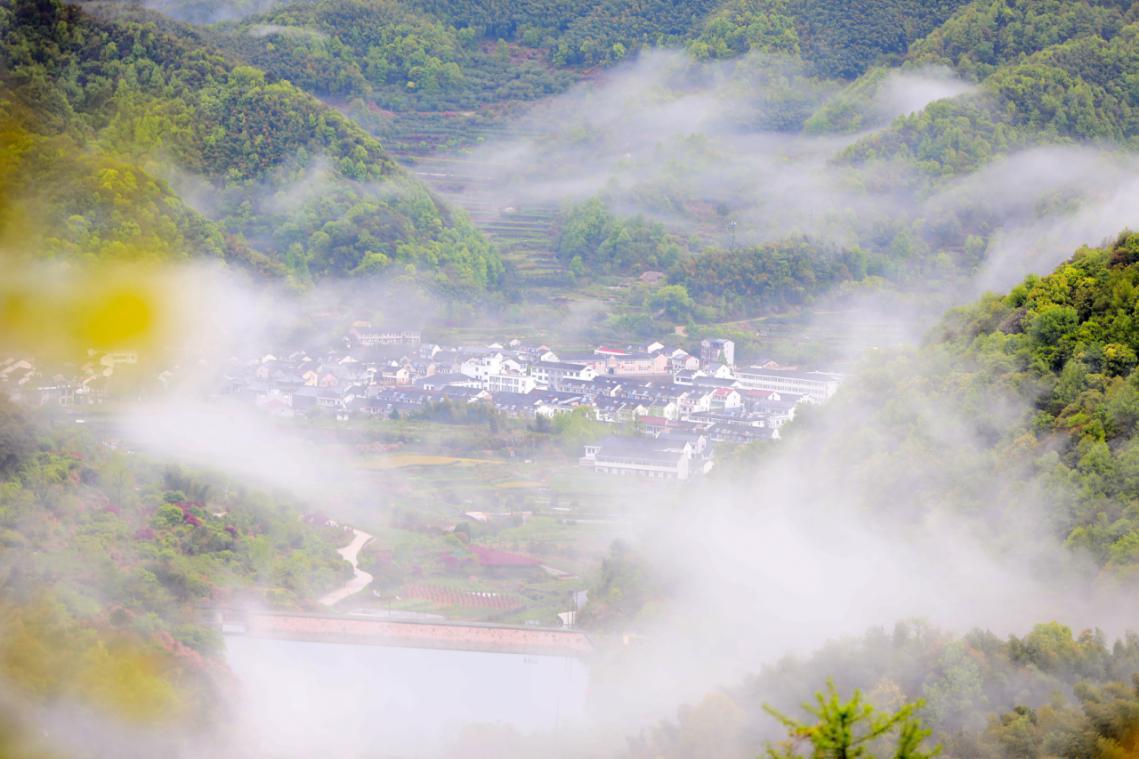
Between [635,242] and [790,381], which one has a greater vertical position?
[635,242]

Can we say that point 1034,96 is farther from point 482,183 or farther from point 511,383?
point 511,383

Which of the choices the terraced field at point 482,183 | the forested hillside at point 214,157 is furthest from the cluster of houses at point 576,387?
the terraced field at point 482,183

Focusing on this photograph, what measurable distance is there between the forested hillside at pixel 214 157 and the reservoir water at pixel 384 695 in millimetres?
8650

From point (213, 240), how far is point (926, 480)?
40.3 feet

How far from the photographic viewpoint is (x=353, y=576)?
58.3 feet

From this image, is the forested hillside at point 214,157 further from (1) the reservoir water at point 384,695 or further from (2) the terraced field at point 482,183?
(1) the reservoir water at point 384,695

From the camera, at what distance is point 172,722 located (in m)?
12.7

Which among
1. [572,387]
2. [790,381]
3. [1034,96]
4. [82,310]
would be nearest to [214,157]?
[572,387]

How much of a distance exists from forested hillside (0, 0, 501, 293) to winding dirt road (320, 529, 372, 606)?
16.9ft

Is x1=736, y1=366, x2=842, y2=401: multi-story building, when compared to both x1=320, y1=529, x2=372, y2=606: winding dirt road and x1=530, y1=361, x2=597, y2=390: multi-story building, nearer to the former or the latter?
x1=530, y1=361, x2=597, y2=390: multi-story building

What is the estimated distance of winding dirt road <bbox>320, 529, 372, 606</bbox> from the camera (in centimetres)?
1702

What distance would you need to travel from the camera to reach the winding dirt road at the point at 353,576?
1702cm

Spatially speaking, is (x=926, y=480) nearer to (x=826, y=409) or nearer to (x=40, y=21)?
(x=826, y=409)

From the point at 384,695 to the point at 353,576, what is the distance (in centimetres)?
337
